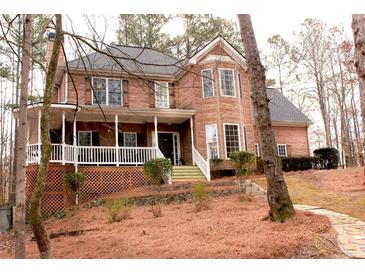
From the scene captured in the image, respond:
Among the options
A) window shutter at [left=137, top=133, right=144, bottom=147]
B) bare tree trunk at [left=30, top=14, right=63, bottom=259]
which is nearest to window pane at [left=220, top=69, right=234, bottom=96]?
window shutter at [left=137, top=133, right=144, bottom=147]

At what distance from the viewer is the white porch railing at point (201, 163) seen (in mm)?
15328

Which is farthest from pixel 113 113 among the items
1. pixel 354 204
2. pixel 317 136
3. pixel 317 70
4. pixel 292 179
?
pixel 317 136

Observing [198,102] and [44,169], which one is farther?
[198,102]

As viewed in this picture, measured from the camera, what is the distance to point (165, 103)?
1780 cm

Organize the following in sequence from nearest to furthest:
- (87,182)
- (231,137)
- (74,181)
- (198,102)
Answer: (74,181) → (87,182) → (231,137) → (198,102)

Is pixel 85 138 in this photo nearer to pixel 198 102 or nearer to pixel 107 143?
pixel 107 143

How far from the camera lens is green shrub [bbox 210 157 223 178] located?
621 inches

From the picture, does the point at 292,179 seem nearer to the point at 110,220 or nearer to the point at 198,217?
the point at 198,217

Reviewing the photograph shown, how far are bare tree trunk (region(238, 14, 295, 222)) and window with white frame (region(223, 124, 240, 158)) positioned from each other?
9150mm

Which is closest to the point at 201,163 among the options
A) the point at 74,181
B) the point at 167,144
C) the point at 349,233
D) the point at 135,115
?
the point at 167,144

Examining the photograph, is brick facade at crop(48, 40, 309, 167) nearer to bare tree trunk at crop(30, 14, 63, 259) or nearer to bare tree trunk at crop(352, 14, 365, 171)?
bare tree trunk at crop(30, 14, 63, 259)

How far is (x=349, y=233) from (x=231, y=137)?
10714 mm

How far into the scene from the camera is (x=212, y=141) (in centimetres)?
1639
